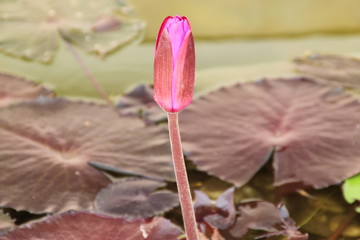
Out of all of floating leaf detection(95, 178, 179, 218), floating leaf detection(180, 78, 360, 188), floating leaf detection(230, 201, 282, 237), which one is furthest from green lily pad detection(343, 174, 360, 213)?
floating leaf detection(95, 178, 179, 218)

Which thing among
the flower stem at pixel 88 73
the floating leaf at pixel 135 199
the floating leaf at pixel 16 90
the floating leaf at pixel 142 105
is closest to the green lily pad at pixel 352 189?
the floating leaf at pixel 135 199

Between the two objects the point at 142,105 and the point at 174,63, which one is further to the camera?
the point at 142,105

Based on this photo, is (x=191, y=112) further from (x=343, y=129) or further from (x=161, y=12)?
(x=161, y=12)

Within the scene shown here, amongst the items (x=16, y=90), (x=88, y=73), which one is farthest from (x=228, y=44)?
(x=16, y=90)

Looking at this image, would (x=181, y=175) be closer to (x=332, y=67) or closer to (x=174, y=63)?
(x=174, y=63)

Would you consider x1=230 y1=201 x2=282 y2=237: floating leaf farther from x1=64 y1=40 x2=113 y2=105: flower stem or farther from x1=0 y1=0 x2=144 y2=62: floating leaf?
x1=0 y1=0 x2=144 y2=62: floating leaf
